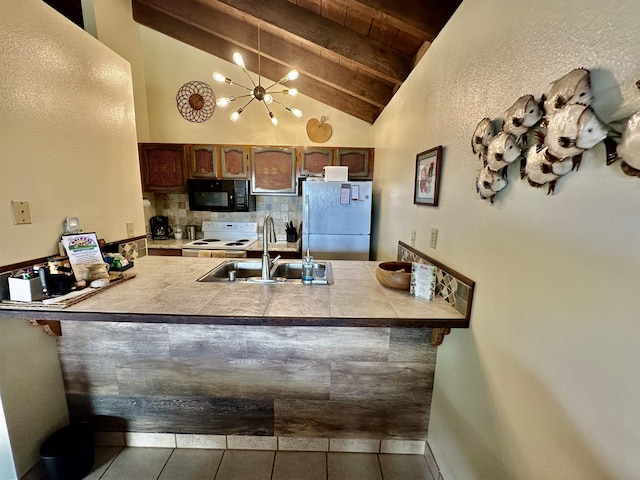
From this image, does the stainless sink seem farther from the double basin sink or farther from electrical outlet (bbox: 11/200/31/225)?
electrical outlet (bbox: 11/200/31/225)

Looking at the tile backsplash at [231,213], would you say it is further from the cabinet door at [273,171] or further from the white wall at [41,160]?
the white wall at [41,160]

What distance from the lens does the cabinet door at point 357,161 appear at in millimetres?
3350

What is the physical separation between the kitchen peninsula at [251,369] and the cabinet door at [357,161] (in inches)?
82.6

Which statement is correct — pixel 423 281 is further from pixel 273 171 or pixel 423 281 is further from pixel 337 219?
pixel 273 171

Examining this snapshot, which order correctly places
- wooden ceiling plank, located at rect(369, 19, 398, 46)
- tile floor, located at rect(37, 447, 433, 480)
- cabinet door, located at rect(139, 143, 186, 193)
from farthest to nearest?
cabinet door, located at rect(139, 143, 186, 193) → wooden ceiling plank, located at rect(369, 19, 398, 46) → tile floor, located at rect(37, 447, 433, 480)

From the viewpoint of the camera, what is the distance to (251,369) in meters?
1.48

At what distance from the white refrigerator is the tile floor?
1.80 metres

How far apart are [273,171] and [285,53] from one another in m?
1.25

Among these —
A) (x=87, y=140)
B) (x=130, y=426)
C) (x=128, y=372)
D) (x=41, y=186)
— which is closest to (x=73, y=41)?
(x=87, y=140)

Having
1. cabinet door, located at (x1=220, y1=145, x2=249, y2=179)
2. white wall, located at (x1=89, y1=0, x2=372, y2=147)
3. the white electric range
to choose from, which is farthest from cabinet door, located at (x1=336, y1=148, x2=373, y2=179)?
the white electric range

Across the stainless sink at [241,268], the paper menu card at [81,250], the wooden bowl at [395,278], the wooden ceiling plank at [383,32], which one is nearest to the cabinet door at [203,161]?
the stainless sink at [241,268]

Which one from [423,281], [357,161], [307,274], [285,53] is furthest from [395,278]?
[285,53]

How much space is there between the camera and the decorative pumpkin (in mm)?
3605

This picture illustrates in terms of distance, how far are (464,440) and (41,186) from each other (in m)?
2.43
